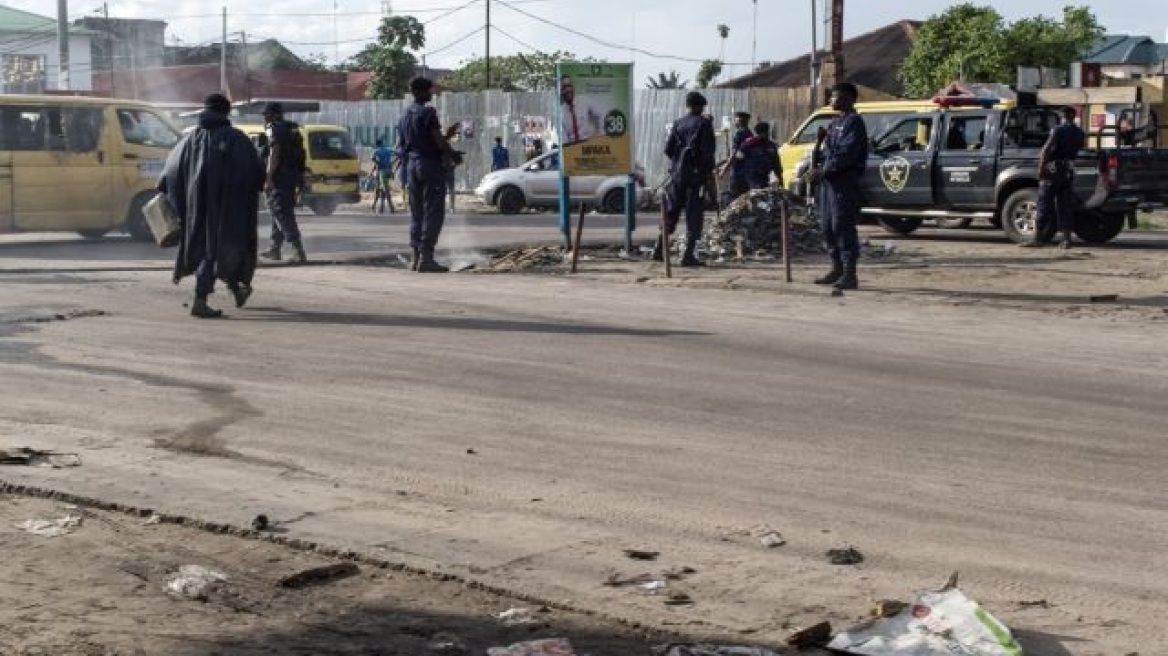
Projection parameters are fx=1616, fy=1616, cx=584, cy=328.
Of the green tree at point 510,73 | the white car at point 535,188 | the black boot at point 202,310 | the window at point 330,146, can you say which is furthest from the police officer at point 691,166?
the green tree at point 510,73

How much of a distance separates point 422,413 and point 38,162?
522 inches

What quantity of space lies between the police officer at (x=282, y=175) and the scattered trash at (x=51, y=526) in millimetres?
11168

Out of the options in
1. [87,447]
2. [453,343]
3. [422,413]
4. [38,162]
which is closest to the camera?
[87,447]

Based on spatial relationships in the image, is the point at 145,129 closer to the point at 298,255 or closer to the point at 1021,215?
the point at 298,255

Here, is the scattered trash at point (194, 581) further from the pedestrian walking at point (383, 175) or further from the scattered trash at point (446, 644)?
the pedestrian walking at point (383, 175)

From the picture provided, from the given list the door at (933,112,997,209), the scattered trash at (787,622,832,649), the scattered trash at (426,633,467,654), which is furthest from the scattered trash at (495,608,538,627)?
the door at (933,112,997,209)

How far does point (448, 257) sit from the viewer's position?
18625 millimetres

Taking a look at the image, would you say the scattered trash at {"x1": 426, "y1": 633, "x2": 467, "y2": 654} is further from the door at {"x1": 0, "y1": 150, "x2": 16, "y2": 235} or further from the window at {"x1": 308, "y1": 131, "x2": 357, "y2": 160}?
the window at {"x1": 308, "y1": 131, "x2": 357, "y2": 160}

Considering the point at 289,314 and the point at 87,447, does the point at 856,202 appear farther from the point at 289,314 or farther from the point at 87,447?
the point at 87,447

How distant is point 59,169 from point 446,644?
55.4ft

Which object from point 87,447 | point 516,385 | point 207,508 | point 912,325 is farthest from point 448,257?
point 207,508

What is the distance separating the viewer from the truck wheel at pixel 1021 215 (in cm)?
2069

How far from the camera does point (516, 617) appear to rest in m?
5.16

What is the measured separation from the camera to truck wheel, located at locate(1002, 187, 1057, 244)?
20.7 meters
